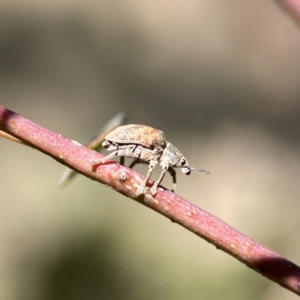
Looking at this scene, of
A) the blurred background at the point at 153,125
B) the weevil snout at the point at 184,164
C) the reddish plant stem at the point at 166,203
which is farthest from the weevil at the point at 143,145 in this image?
the blurred background at the point at 153,125

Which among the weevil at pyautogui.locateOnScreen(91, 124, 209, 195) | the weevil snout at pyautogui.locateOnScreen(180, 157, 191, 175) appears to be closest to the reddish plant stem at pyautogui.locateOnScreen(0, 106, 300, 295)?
the weevil at pyautogui.locateOnScreen(91, 124, 209, 195)

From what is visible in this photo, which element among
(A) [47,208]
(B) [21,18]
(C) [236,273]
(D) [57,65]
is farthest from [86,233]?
(B) [21,18]

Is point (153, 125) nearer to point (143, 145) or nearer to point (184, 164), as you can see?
point (184, 164)

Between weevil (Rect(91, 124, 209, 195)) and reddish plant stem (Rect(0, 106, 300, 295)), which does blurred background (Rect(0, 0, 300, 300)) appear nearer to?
weevil (Rect(91, 124, 209, 195))

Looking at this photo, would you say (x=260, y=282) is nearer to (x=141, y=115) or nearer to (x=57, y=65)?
(x=141, y=115)

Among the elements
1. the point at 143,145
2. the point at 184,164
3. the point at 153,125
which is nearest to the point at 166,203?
the point at 143,145

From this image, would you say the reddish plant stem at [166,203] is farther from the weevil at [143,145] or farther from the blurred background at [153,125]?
the blurred background at [153,125]
